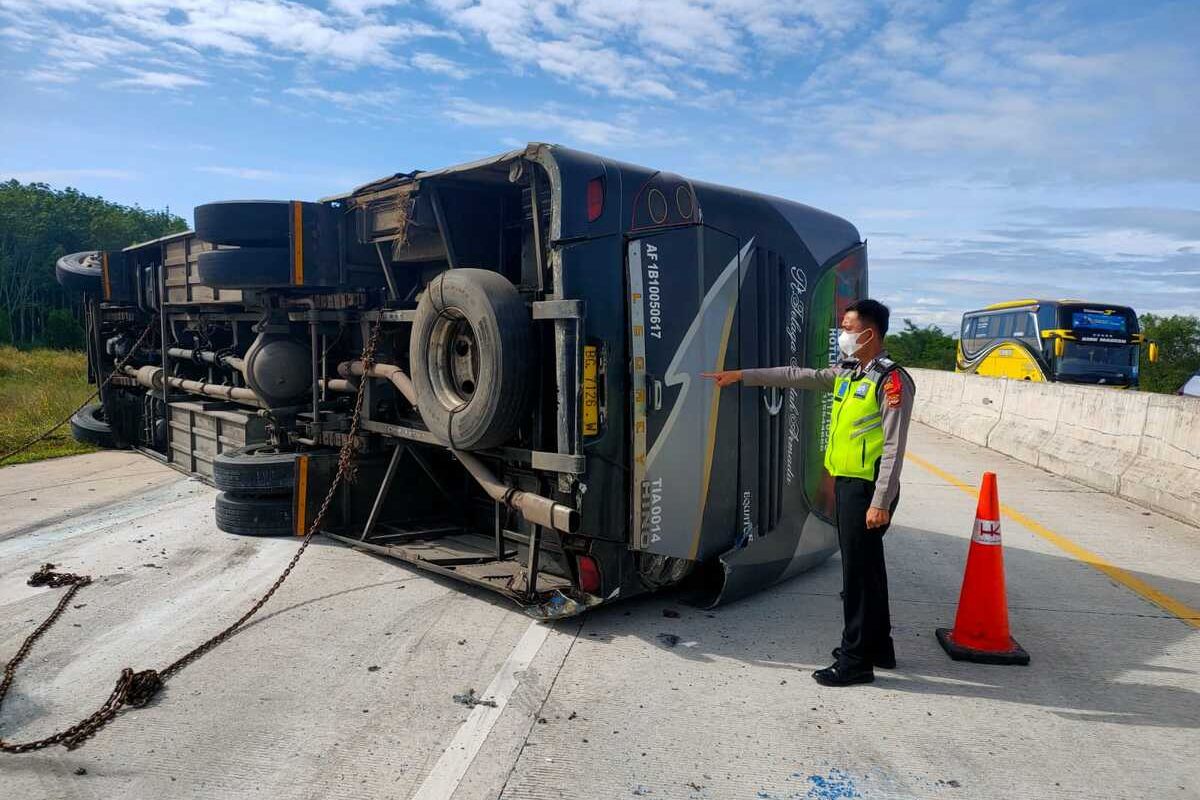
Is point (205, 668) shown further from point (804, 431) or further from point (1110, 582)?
point (1110, 582)

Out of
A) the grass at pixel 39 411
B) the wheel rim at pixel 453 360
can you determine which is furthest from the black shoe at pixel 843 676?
the grass at pixel 39 411

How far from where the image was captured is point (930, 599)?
5340 millimetres

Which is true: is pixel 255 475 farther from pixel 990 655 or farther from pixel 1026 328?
pixel 1026 328

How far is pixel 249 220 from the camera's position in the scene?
6.71m

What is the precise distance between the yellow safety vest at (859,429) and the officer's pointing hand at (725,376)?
24.8 inches

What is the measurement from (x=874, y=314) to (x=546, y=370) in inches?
71.1

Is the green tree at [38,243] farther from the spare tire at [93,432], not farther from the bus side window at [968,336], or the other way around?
the bus side window at [968,336]

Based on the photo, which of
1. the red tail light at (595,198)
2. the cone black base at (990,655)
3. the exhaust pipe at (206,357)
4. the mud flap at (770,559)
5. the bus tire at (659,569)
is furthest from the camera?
the exhaust pipe at (206,357)

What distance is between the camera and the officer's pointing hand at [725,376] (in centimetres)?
460

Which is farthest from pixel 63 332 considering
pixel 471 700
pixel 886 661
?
pixel 886 661

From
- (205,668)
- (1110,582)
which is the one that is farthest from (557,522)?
(1110,582)

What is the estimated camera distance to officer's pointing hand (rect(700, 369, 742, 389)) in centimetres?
460

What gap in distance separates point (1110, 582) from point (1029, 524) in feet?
6.73

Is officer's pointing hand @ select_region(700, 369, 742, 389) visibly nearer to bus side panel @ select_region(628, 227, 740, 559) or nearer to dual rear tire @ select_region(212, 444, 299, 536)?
Result: bus side panel @ select_region(628, 227, 740, 559)
